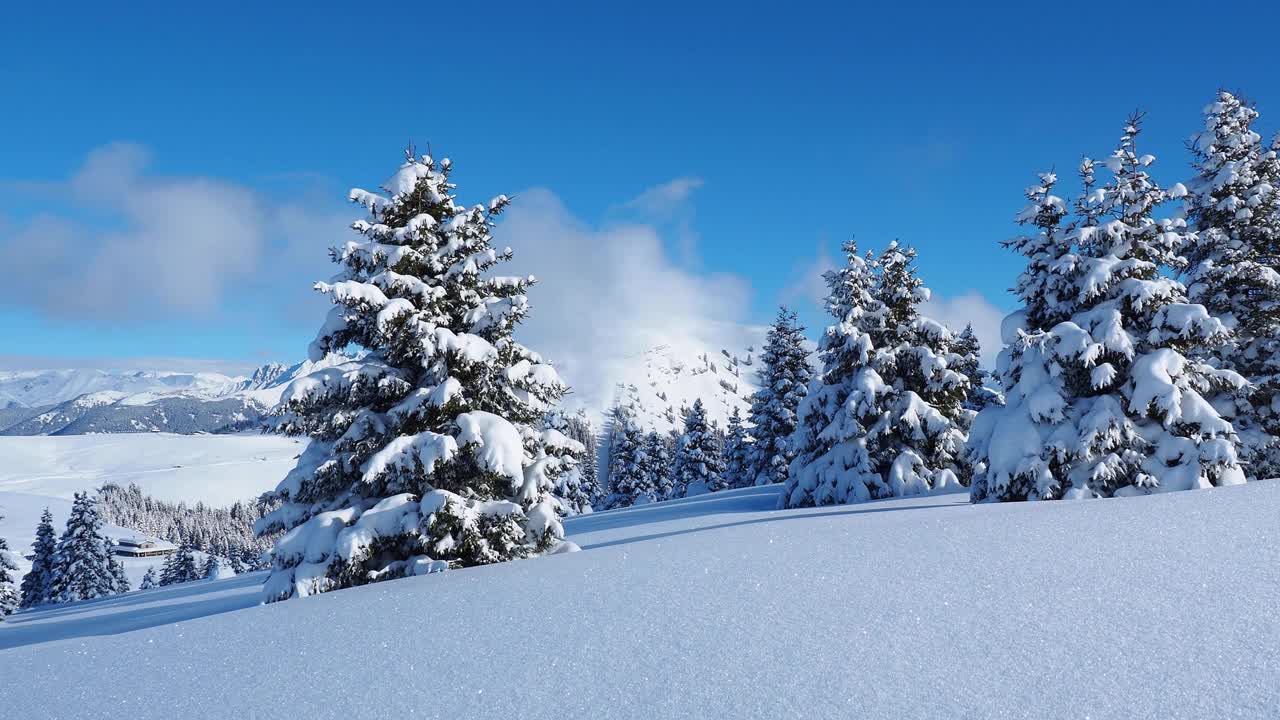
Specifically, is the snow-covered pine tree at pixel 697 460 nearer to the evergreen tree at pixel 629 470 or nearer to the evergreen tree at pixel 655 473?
the evergreen tree at pixel 655 473

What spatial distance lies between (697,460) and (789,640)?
45665 millimetres

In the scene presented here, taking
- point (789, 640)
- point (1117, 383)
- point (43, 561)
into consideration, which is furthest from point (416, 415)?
point (43, 561)

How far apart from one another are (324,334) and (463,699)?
9.77 meters

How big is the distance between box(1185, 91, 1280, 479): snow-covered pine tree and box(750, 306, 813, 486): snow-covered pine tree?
18.2m

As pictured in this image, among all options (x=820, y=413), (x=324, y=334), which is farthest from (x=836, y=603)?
(x=820, y=413)

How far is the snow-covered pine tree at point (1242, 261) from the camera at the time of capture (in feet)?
52.8

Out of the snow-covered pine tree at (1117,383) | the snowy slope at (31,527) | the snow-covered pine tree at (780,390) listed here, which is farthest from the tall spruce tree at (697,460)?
the snowy slope at (31,527)

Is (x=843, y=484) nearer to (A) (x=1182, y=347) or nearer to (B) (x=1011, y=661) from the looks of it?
(A) (x=1182, y=347)

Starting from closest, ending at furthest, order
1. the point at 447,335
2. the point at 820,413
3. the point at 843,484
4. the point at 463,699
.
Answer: the point at 463,699
the point at 447,335
the point at 843,484
the point at 820,413

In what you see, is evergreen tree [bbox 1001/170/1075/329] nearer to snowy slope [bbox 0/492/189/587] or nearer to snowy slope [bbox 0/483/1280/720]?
snowy slope [bbox 0/483/1280/720]

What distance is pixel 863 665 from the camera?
13.0 feet

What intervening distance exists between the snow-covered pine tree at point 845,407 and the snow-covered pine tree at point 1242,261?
8.49m

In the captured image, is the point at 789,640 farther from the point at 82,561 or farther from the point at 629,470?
the point at 82,561

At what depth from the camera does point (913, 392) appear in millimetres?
21031
